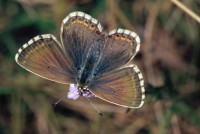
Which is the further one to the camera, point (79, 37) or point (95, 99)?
point (95, 99)

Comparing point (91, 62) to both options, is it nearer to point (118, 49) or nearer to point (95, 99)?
point (118, 49)

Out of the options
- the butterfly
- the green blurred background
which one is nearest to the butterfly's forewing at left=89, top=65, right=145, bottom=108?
the butterfly

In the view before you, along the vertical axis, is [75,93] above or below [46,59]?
below

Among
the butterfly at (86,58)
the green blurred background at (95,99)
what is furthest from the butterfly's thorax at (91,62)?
the green blurred background at (95,99)

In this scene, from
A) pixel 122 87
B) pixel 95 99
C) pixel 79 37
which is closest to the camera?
pixel 122 87

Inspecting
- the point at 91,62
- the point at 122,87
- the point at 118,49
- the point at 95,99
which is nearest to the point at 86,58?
the point at 91,62

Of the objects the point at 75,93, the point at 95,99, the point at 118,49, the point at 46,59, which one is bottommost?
the point at 95,99

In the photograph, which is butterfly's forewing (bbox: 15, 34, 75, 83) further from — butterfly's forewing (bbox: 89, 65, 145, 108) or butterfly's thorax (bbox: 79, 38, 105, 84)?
butterfly's forewing (bbox: 89, 65, 145, 108)
